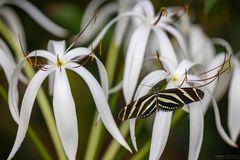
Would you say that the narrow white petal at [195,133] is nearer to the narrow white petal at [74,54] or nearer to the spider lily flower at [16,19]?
the narrow white petal at [74,54]

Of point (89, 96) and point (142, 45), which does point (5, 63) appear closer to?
point (142, 45)

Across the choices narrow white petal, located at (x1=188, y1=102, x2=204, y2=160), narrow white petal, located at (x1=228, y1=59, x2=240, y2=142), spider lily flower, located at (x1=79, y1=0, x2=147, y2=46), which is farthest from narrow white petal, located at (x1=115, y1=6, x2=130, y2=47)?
narrow white petal, located at (x1=188, y1=102, x2=204, y2=160)

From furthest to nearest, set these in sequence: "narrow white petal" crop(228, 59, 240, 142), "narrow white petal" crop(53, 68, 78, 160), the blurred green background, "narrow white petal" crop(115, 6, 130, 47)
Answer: the blurred green background, "narrow white petal" crop(115, 6, 130, 47), "narrow white petal" crop(228, 59, 240, 142), "narrow white petal" crop(53, 68, 78, 160)

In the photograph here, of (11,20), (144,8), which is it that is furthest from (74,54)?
(11,20)

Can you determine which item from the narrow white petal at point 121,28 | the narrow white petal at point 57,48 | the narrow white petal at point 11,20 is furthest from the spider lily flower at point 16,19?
the narrow white petal at point 57,48

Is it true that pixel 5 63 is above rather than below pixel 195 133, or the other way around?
above

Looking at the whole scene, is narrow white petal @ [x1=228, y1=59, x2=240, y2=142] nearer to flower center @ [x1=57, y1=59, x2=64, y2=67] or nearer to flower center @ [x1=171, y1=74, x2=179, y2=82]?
flower center @ [x1=171, y1=74, x2=179, y2=82]
